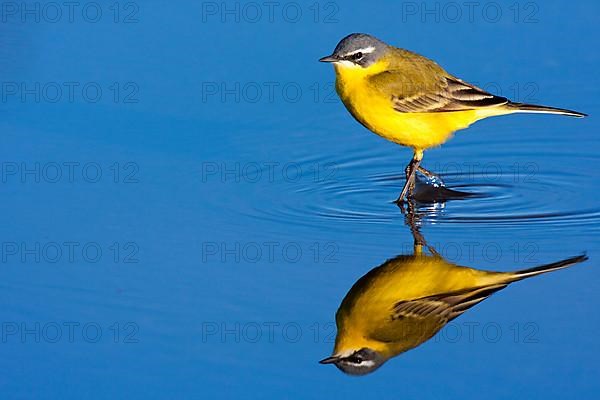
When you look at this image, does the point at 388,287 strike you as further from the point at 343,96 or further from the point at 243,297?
the point at 343,96

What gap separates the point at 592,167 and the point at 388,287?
315cm

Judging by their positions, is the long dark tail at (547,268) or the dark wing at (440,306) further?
the long dark tail at (547,268)

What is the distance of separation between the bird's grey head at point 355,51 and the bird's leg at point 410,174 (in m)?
0.86

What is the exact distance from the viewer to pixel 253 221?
8109 mm

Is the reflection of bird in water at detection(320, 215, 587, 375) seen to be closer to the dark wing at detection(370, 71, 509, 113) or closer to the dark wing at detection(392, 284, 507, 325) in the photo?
the dark wing at detection(392, 284, 507, 325)

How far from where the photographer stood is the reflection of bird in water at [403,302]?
20.6ft

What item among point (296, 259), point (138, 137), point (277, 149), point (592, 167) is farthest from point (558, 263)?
point (138, 137)

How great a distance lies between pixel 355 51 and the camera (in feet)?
31.1

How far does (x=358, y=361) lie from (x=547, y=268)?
1.69 metres

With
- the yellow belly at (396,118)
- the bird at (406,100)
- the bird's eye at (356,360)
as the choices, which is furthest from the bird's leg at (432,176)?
the bird's eye at (356,360)

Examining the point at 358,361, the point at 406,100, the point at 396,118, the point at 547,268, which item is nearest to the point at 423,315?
the point at 358,361

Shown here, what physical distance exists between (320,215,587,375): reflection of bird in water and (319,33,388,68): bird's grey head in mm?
2447

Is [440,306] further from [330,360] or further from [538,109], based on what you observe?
[538,109]

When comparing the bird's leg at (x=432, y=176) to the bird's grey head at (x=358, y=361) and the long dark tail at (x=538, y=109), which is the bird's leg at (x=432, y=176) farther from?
the bird's grey head at (x=358, y=361)
